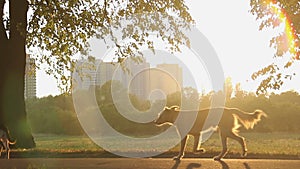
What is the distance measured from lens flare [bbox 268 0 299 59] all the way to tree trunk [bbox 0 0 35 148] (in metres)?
9.28

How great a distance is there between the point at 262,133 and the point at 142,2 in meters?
14.0

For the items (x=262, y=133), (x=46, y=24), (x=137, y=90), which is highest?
(x=46, y=24)

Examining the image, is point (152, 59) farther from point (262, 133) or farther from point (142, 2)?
point (262, 133)

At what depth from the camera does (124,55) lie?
2128cm

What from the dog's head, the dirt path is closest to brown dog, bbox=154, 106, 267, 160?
→ the dog's head

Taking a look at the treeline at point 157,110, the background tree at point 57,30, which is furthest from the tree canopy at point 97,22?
the treeline at point 157,110

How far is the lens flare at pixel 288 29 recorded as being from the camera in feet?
45.1

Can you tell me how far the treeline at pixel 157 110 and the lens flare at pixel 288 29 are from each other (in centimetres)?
1772

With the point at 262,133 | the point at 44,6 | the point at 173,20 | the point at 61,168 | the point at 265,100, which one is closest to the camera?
the point at 61,168

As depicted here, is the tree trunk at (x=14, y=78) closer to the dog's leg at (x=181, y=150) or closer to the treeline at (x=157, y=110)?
the dog's leg at (x=181, y=150)

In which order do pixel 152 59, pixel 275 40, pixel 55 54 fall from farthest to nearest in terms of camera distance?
pixel 152 59
pixel 55 54
pixel 275 40

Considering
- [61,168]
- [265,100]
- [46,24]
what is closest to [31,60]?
[46,24]

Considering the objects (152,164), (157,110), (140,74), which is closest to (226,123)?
(152,164)

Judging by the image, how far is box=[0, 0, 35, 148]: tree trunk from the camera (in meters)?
19.4
